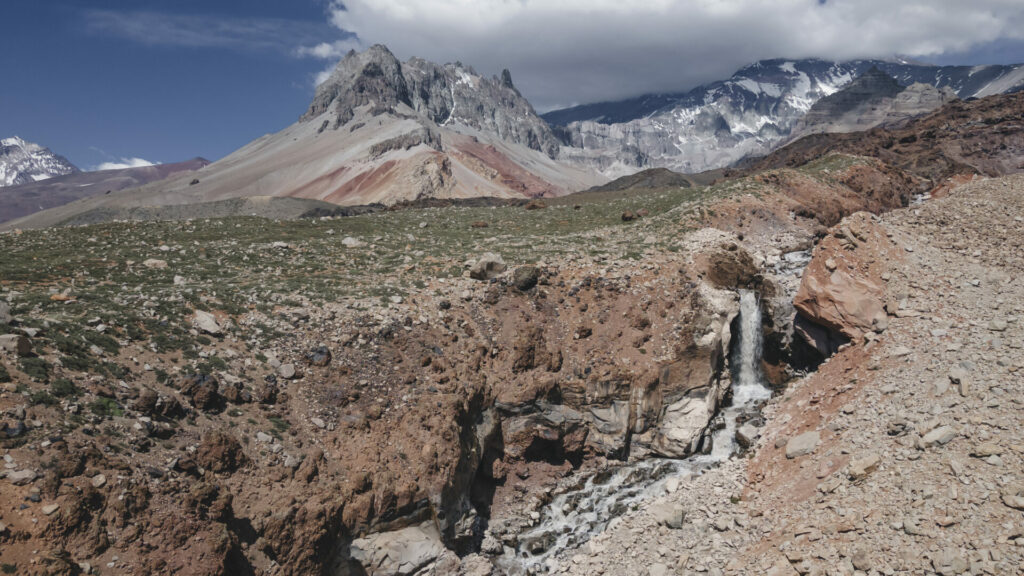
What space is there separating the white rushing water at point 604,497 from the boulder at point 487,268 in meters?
9.68

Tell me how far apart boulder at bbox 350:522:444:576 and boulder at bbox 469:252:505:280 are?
35.7 ft

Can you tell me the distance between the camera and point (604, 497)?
715 inches

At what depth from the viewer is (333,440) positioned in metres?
14.7

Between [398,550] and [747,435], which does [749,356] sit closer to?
[747,435]

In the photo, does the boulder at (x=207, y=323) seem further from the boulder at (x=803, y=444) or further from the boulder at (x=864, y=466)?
the boulder at (x=864, y=466)

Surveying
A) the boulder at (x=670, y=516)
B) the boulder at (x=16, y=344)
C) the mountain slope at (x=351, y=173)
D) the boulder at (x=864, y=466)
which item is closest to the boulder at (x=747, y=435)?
the boulder at (x=670, y=516)

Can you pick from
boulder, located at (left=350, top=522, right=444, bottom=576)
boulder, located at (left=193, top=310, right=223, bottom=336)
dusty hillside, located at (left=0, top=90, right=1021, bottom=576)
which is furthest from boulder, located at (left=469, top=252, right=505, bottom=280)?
boulder, located at (left=350, top=522, right=444, bottom=576)

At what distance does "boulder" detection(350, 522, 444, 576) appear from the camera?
13.5 meters

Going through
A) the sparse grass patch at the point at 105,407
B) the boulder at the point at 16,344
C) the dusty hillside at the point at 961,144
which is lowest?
the sparse grass patch at the point at 105,407

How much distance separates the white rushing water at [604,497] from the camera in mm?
16359

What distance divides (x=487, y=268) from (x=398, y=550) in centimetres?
1217

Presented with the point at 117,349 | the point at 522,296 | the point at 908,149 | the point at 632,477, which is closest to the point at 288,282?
the point at 117,349

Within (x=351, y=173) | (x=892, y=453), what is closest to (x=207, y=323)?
(x=892, y=453)

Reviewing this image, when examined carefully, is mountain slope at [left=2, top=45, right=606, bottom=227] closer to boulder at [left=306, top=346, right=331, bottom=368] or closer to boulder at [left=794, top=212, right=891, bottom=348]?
boulder at [left=306, top=346, right=331, bottom=368]
